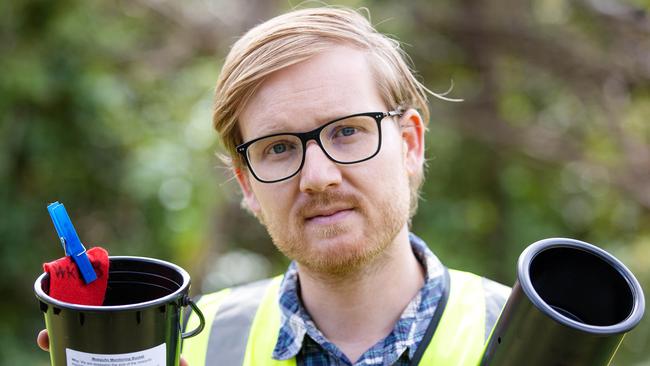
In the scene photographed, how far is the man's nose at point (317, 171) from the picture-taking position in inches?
68.1

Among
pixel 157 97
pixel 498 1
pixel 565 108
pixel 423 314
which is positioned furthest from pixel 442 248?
pixel 423 314

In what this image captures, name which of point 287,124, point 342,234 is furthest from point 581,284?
point 287,124

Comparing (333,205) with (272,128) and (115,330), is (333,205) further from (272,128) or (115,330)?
(115,330)

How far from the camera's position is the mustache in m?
1.75

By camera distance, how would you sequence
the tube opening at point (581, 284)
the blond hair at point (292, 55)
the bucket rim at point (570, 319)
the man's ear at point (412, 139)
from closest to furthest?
the bucket rim at point (570, 319), the tube opening at point (581, 284), the blond hair at point (292, 55), the man's ear at point (412, 139)

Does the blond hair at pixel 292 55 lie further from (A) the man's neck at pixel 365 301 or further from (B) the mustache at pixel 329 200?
(A) the man's neck at pixel 365 301

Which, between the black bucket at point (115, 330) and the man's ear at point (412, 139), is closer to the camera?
the black bucket at point (115, 330)

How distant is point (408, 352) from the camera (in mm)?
1802

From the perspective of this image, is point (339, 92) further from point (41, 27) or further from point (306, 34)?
point (41, 27)

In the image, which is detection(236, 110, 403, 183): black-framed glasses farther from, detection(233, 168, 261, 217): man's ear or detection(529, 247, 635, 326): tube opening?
detection(529, 247, 635, 326): tube opening

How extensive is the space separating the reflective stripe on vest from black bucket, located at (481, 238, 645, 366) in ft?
0.91

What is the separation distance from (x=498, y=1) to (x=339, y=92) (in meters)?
4.28

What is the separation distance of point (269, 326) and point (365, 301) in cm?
28

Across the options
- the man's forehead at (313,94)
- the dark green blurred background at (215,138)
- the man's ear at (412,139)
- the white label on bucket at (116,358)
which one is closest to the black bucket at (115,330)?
the white label on bucket at (116,358)
